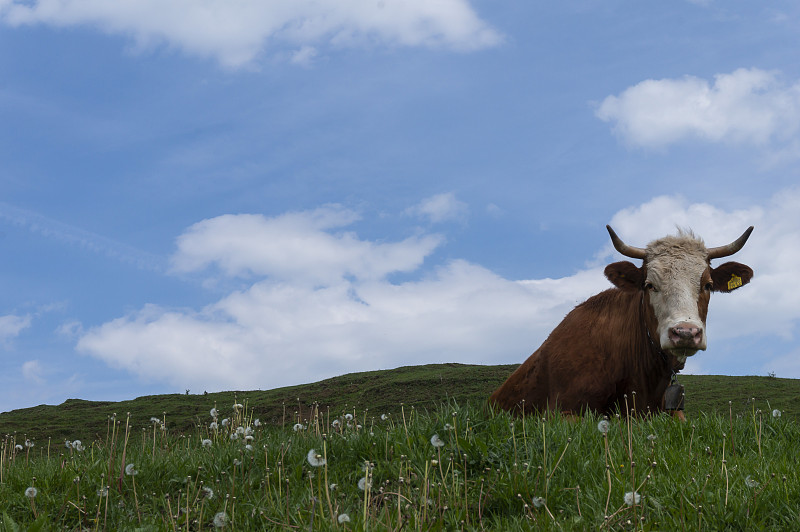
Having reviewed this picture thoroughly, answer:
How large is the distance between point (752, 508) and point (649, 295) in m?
4.29

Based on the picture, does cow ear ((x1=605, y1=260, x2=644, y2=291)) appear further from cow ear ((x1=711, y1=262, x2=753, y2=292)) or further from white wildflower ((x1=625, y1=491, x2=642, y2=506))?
white wildflower ((x1=625, y1=491, x2=642, y2=506))

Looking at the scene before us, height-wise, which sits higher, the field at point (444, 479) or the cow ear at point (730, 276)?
the cow ear at point (730, 276)

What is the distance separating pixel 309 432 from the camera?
746 cm

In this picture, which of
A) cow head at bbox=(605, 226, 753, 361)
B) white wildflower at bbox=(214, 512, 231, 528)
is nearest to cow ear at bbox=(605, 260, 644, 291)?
cow head at bbox=(605, 226, 753, 361)

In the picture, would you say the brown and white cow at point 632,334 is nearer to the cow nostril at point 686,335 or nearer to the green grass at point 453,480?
the cow nostril at point 686,335

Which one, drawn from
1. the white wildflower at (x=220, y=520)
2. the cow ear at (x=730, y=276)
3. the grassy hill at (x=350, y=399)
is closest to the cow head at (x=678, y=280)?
the cow ear at (x=730, y=276)

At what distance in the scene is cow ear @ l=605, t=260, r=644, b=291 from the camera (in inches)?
357

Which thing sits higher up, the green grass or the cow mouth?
the cow mouth

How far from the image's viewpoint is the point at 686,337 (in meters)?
7.72

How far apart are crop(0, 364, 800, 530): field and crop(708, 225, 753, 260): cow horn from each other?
221 centimetres

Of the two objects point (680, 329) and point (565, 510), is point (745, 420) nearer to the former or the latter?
point (680, 329)

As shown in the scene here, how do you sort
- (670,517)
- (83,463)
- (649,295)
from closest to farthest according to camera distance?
(670,517), (83,463), (649,295)

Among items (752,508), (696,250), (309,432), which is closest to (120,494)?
(309,432)

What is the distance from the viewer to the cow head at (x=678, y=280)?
7.89 meters
